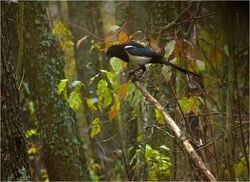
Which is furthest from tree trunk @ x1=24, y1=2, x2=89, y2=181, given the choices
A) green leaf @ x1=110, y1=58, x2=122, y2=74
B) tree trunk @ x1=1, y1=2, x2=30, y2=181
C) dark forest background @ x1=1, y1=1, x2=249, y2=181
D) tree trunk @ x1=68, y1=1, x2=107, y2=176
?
tree trunk @ x1=68, y1=1, x2=107, y2=176

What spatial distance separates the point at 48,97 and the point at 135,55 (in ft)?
7.32

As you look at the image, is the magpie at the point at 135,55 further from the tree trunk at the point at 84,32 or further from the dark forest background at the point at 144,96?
the tree trunk at the point at 84,32

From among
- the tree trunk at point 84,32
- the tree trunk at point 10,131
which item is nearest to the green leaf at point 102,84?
the tree trunk at point 10,131

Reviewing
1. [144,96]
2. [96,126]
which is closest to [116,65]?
[144,96]

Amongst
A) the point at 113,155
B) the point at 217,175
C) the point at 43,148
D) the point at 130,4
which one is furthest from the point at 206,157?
the point at 113,155

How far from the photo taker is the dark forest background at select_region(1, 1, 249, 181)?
4.48 meters

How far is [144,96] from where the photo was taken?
3803mm

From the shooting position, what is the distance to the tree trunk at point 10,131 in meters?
4.54

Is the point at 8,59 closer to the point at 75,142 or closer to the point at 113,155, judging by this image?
the point at 75,142

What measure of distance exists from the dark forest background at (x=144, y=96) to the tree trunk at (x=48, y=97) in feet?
0.04

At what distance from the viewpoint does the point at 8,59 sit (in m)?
4.69

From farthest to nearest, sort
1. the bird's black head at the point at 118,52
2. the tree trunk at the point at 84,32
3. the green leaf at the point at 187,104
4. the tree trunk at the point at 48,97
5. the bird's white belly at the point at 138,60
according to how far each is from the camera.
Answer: the tree trunk at the point at 84,32
the tree trunk at the point at 48,97
the green leaf at the point at 187,104
the bird's black head at the point at 118,52
the bird's white belly at the point at 138,60

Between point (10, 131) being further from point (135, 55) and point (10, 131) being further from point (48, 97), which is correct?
point (48, 97)

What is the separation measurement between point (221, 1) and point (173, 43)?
1.14 meters
